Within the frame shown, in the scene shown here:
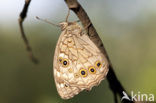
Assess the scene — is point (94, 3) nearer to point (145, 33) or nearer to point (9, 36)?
point (145, 33)

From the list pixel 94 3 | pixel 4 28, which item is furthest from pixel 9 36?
pixel 94 3

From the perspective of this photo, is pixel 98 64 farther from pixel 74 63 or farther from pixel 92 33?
pixel 92 33

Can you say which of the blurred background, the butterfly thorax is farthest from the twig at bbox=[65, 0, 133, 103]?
the blurred background

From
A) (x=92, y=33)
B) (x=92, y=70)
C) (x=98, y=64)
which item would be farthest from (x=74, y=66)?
(x=92, y=33)

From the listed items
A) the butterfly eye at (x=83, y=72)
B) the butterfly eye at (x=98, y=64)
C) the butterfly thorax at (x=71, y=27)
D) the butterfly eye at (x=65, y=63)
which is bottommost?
the butterfly eye at (x=83, y=72)

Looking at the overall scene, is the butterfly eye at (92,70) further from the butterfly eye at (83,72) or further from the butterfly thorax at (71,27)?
the butterfly thorax at (71,27)

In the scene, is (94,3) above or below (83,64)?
below

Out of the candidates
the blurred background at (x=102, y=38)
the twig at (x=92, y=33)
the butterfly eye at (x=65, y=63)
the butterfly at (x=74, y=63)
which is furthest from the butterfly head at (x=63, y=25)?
the blurred background at (x=102, y=38)
